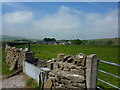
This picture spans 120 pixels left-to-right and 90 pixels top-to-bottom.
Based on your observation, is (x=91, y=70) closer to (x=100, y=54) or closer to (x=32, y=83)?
(x=32, y=83)

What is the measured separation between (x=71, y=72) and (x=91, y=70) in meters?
0.96

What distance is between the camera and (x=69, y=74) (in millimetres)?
A: 4891

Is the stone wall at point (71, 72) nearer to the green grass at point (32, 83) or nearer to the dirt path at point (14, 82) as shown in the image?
the green grass at point (32, 83)

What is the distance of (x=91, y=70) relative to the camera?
425 cm

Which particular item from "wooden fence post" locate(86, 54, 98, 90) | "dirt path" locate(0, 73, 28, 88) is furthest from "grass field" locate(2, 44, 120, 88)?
"dirt path" locate(0, 73, 28, 88)

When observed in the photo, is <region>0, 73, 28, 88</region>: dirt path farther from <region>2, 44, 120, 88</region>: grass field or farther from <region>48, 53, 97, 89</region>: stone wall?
<region>2, 44, 120, 88</region>: grass field

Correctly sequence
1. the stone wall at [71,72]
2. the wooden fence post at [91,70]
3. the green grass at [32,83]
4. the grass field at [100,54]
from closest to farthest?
the wooden fence post at [91,70], the stone wall at [71,72], the green grass at [32,83], the grass field at [100,54]

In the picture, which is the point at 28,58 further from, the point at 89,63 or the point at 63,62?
the point at 89,63

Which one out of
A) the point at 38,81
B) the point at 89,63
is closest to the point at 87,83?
the point at 89,63

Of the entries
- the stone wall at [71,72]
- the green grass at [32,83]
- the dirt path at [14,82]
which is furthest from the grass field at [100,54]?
the dirt path at [14,82]

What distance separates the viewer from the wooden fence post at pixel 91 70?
425cm

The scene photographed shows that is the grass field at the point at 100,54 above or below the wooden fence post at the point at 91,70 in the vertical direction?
below

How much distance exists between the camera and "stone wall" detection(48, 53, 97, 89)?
14.7 ft

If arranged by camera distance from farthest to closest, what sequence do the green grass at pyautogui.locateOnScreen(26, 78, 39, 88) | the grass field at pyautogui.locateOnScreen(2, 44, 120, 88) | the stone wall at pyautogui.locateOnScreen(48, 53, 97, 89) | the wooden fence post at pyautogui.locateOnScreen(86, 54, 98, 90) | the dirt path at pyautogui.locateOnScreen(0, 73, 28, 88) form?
the grass field at pyautogui.locateOnScreen(2, 44, 120, 88)
the dirt path at pyautogui.locateOnScreen(0, 73, 28, 88)
the green grass at pyautogui.locateOnScreen(26, 78, 39, 88)
the stone wall at pyautogui.locateOnScreen(48, 53, 97, 89)
the wooden fence post at pyautogui.locateOnScreen(86, 54, 98, 90)
